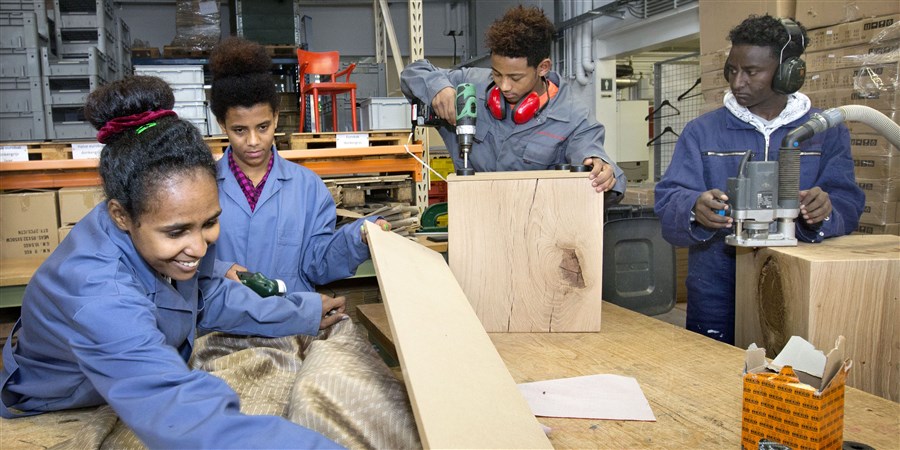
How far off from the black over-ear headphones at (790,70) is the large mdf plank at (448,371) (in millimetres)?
1115

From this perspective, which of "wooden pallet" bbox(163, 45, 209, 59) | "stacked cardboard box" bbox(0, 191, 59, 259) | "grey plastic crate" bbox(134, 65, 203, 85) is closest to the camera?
"stacked cardboard box" bbox(0, 191, 59, 259)

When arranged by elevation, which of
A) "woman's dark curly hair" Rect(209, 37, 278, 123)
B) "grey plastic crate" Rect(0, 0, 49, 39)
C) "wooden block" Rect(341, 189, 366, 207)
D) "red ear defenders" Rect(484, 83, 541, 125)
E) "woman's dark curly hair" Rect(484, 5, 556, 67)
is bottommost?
"wooden block" Rect(341, 189, 366, 207)

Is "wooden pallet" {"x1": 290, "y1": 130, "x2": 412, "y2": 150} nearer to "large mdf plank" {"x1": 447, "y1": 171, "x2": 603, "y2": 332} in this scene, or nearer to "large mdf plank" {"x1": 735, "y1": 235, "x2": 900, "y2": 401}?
"large mdf plank" {"x1": 447, "y1": 171, "x2": 603, "y2": 332}

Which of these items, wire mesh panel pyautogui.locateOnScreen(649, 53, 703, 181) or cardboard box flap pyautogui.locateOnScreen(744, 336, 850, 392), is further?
wire mesh panel pyautogui.locateOnScreen(649, 53, 703, 181)

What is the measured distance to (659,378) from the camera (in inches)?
51.4

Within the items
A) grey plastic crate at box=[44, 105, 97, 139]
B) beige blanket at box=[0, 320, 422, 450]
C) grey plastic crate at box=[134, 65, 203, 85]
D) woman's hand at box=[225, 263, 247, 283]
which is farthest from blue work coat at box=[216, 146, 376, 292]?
grey plastic crate at box=[44, 105, 97, 139]

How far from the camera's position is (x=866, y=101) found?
2861 mm

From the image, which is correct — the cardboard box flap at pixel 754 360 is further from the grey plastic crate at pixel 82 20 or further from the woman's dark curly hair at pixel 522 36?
the grey plastic crate at pixel 82 20

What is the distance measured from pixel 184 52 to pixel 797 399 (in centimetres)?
693

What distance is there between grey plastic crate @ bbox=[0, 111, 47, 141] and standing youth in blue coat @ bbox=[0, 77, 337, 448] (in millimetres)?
4473

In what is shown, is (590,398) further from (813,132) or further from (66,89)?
(66,89)

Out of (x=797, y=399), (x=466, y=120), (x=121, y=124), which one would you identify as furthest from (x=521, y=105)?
(x=797, y=399)

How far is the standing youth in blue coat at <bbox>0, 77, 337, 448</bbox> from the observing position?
0.91 meters

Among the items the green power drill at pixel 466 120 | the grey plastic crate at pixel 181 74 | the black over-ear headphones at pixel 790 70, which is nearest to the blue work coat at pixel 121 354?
the green power drill at pixel 466 120
